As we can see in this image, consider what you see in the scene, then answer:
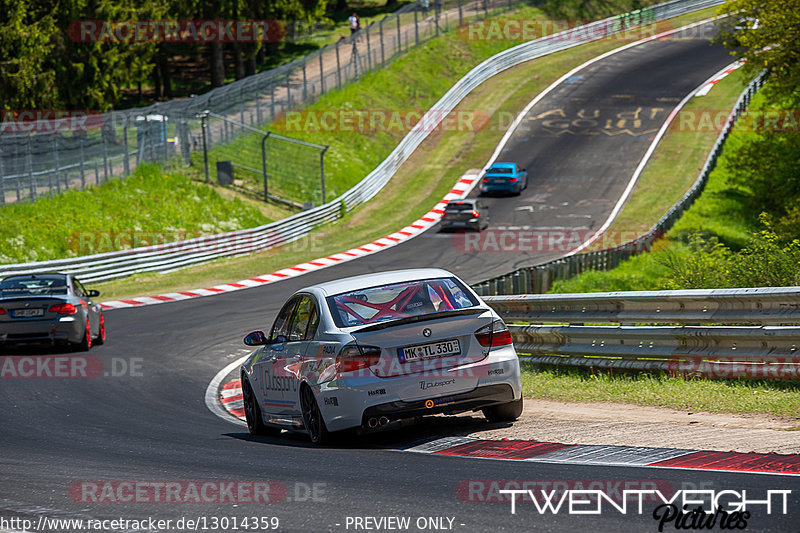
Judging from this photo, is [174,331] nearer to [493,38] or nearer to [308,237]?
[308,237]

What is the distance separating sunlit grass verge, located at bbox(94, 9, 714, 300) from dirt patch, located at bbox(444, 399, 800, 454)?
20.8m

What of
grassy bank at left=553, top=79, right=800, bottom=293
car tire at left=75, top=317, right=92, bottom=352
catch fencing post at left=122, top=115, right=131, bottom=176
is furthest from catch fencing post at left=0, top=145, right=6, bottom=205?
grassy bank at left=553, top=79, right=800, bottom=293

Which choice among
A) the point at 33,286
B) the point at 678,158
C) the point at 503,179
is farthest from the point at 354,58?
the point at 33,286

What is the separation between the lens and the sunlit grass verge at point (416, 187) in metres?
31.6

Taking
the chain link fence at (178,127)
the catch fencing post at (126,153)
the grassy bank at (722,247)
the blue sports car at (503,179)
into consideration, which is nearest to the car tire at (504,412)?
the grassy bank at (722,247)

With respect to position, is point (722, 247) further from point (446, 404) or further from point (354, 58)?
point (354, 58)

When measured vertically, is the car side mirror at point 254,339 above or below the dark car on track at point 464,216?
above

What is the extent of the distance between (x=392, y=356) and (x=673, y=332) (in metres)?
3.63

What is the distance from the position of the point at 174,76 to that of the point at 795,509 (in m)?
63.7

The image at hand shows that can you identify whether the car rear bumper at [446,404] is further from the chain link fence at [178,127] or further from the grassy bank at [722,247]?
the chain link fence at [178,127]

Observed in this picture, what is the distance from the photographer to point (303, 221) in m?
39.3

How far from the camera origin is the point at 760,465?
656 cm

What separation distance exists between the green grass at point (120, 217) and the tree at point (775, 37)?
18469 mm

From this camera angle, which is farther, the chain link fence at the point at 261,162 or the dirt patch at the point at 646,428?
the chain link fence at the point at 261,162
